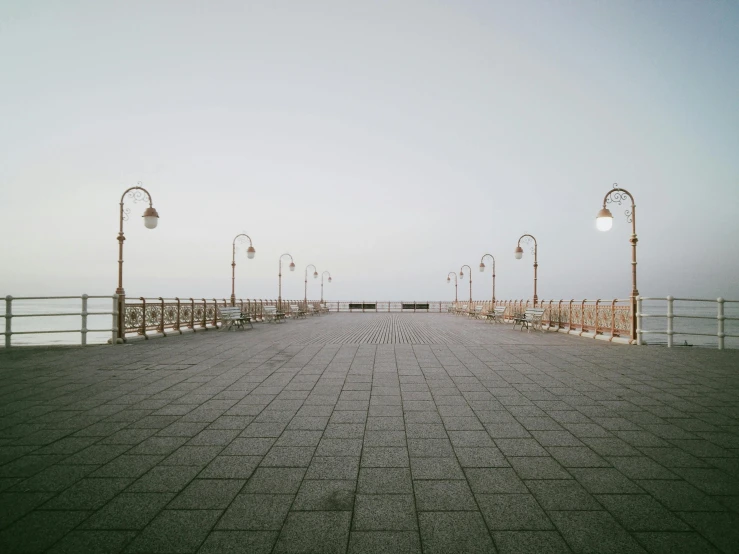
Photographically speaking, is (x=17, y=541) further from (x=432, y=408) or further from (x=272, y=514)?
(x=432, y=408)

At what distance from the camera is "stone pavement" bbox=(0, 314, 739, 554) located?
2.43m

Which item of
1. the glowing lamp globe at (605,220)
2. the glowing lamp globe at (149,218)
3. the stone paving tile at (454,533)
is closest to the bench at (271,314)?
the glowing lamp globe at (149,218)

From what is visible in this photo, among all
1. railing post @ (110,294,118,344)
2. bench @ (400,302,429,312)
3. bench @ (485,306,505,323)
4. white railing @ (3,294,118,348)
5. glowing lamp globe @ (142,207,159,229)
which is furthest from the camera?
bench @ (400,302,429,312)

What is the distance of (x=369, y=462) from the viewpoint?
348cm

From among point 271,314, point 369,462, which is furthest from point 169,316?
point 369,462

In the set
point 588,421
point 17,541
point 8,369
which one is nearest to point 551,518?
point 588,421

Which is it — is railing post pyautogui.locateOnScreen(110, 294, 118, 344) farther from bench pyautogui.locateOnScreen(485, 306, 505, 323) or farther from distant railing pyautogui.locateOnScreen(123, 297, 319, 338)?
bench pyautogui.locateOnScreen(485, 306, 505, 323)

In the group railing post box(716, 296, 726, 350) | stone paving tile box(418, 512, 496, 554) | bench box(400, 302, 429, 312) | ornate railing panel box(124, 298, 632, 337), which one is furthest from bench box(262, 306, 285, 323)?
bench box(400, 302, 429, 312)

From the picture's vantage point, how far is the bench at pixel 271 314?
2229cm

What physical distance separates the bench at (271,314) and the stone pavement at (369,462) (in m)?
15.0

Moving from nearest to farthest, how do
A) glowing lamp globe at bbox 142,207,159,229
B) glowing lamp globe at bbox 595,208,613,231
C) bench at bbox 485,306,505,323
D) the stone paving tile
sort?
the stone paving tile < glowing lamp globe at bbox 595,208,613,231 < glowing lamp globe at bbox 142,207,159,229 < bench at bbox 485,306,505,323

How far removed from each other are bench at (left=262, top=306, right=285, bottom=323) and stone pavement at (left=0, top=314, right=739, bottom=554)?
1503 cm

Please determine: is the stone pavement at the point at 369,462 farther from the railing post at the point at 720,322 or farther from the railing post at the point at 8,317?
the railing post at the point at 720,322

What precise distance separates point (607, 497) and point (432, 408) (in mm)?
2432
